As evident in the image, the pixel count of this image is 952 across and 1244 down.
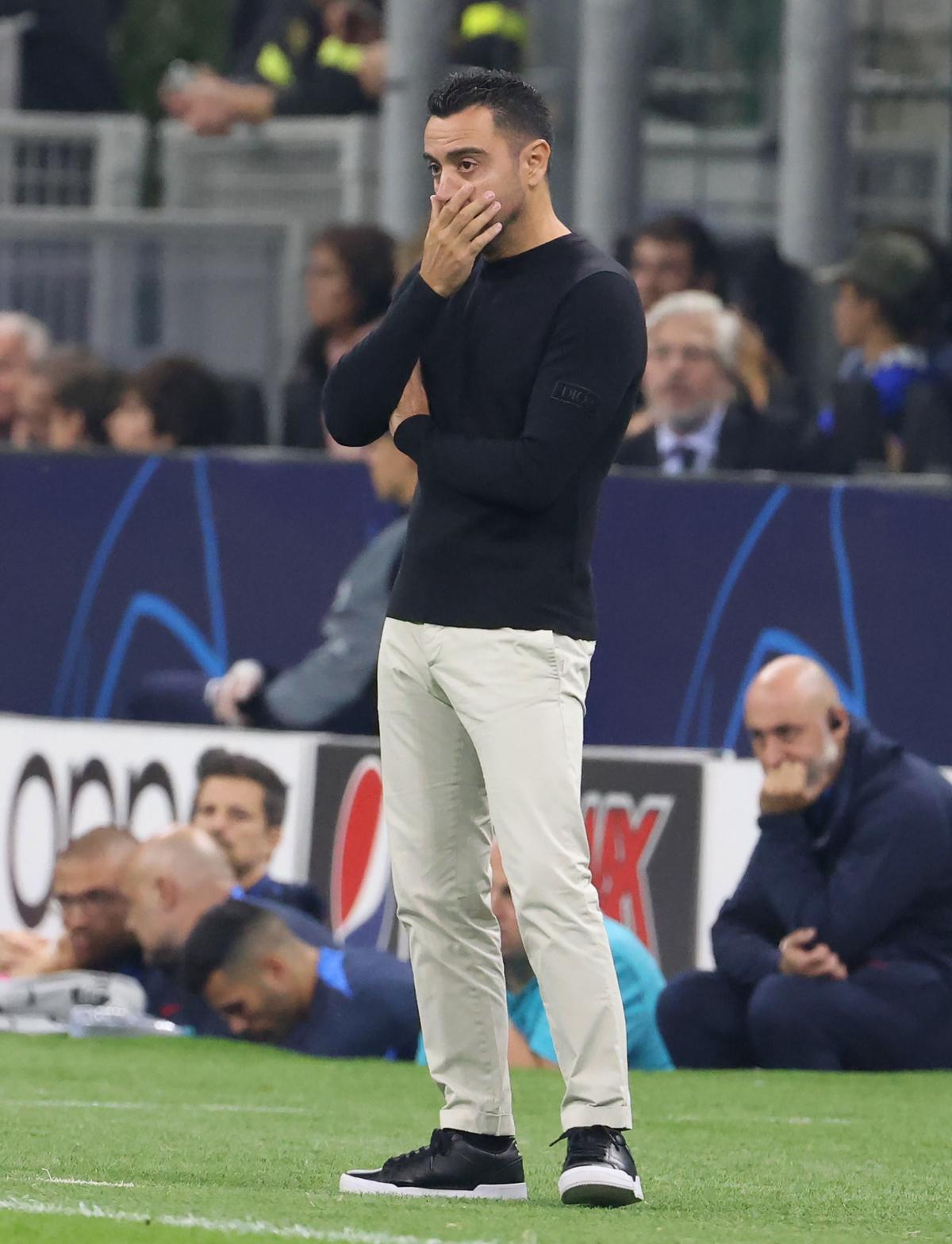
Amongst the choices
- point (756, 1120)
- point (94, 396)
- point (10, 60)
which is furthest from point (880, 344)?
point (10, 60)

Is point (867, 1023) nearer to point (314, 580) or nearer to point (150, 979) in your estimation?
point (150, 979)

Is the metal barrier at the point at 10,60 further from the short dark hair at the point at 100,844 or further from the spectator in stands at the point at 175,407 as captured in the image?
the short dark hair at the point at 100,844

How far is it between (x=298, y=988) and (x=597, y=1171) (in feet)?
13.0

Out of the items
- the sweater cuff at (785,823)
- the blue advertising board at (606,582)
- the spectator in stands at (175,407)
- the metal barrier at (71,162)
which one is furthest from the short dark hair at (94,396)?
the sweater cuff at (785,823)

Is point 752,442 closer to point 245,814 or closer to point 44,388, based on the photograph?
point 245,814

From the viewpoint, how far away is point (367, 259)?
37.2 feet

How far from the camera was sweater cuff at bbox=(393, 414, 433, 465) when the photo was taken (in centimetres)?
522

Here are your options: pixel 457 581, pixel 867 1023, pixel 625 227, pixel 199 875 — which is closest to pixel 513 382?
pixel 457 581

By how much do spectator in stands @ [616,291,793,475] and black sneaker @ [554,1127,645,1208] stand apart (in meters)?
5.35

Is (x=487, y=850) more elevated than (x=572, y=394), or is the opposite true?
(x=572, y=394)

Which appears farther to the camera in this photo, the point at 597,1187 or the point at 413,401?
the point at 413,401

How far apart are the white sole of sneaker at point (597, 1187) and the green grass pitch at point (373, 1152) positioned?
0.04 m

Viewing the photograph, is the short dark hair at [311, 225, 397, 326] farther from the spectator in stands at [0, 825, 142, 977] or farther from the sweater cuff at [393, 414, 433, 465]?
the sweater cuff at [393, 414, 433, 465]

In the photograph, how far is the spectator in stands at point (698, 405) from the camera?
10.3 m
